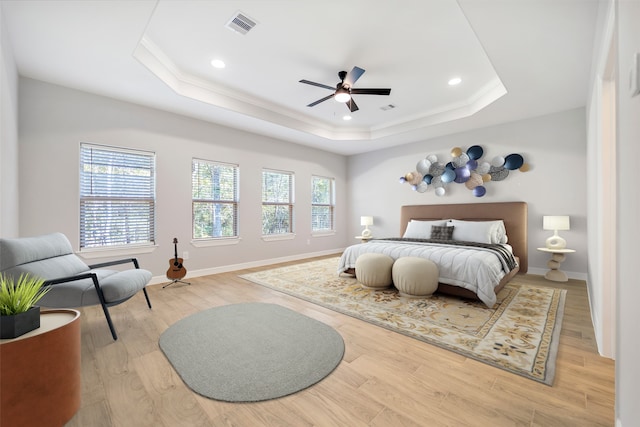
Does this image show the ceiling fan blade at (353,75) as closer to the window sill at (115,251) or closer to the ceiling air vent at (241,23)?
the ceiling air vent at (241,23)

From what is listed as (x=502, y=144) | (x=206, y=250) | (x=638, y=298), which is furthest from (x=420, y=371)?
(x=502, y=144)

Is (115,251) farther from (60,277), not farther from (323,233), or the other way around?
(323,233)

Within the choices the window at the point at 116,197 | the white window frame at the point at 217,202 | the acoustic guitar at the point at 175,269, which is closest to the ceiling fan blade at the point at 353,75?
the white window frame at the point at 217,202

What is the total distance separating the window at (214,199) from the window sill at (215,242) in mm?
81

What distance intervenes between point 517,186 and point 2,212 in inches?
267

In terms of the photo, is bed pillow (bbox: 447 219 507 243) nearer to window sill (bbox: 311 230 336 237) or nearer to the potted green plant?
window sill (bbox: 311 230 336 237)

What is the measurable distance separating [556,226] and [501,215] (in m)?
0.84

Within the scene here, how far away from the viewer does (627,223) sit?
104 centimetres

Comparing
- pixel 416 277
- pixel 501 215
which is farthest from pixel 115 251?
pixel 501 215

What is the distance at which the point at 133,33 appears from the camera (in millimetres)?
2500

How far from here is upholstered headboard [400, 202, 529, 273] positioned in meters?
4.58

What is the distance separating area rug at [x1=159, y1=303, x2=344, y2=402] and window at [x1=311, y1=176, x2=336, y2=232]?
159 inches

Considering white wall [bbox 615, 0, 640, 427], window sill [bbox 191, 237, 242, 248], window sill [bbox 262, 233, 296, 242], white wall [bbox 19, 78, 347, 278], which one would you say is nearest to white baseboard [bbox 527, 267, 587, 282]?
white wall [bbox 615, 0, 640, 427]

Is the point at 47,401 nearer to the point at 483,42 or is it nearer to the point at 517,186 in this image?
the point at 483,42
